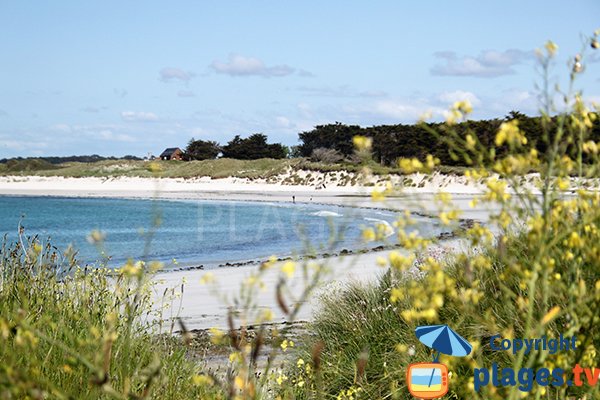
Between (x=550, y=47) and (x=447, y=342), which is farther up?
(x=550, y=47)

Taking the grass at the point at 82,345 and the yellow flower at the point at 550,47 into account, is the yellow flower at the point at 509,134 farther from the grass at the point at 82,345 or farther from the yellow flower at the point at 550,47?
the grass at the point at 82,345

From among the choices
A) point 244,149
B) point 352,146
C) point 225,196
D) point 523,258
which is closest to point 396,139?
point 352,146

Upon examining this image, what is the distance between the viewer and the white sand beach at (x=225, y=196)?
34.0 feet

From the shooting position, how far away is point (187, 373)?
5219 mm

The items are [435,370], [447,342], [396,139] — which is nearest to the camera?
[447,342]

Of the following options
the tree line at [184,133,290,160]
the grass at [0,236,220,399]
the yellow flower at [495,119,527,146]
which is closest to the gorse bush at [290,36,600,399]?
the yellow flower at [495,119,527,146]

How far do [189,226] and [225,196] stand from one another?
1417 cm

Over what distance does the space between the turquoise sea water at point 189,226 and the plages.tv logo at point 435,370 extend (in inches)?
403

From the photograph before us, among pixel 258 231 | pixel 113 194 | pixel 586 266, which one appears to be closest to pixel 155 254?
pixel 258 231

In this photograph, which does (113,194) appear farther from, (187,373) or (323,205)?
(187,373)

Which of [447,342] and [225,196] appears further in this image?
[225,196]

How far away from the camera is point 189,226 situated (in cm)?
3512

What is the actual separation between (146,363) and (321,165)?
47.3m

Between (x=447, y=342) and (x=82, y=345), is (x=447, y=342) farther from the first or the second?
(x=82, y=345)
